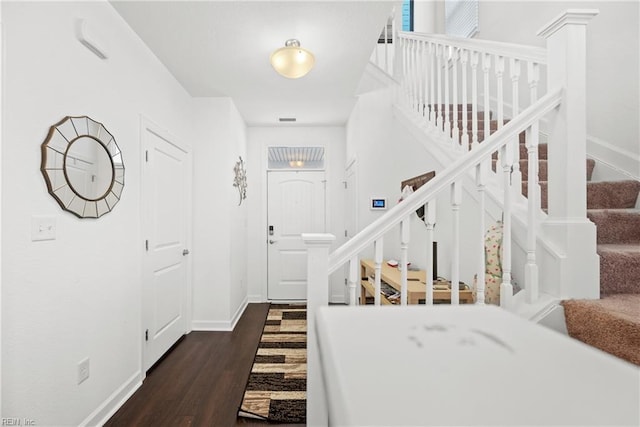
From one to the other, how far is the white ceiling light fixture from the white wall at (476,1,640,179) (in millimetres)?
2181

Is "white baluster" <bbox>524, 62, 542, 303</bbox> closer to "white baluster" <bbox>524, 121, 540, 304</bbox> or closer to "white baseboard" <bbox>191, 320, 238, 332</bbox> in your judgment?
"white baluster" <bbox>524, 121, 540, 304</bbox>

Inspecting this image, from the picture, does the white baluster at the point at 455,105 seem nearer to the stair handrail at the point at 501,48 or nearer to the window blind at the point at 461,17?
the stair handrail at the point at 501,48

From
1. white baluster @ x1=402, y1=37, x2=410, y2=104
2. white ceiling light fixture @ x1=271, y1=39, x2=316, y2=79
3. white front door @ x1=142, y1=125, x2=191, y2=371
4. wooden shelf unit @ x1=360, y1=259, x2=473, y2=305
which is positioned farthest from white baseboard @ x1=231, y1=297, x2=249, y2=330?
white baluster @ x1=402, y1=37, x2=410, y2=104

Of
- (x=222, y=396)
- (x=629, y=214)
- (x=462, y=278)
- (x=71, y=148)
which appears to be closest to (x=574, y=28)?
(x=629, y=214)

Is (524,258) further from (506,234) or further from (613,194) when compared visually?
(613,194)

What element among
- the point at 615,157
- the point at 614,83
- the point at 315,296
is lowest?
the point at 315,296

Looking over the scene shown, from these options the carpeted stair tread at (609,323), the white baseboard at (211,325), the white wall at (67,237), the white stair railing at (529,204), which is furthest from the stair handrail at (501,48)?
the white baseboard at (211,325)

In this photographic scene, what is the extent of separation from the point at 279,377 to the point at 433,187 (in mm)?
1789

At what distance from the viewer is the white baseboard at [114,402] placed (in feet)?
5.73

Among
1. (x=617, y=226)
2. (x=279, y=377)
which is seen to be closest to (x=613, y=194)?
(x=617, y=226)

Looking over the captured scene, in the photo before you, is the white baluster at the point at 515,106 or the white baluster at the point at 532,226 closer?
the white baluster at the point at 532,226

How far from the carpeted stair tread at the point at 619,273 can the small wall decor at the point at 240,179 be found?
3204mm

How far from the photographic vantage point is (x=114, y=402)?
6.37 feet

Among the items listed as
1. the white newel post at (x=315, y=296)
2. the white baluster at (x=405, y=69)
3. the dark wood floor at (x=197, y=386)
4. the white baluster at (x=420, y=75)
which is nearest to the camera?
the white newel post at (x=315, y=296)
